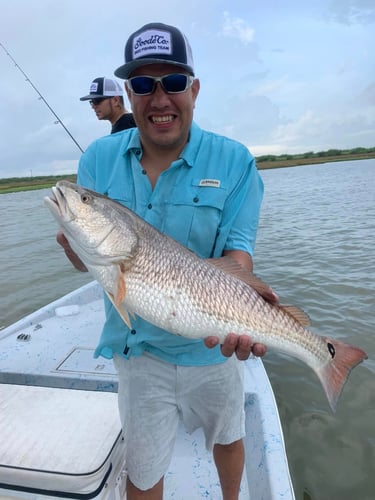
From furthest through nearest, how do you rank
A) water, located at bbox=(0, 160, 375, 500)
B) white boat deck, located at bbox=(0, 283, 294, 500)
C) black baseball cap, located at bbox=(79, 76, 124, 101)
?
black baseball cap, located at bbox=(79, 76, 124, 101) → water, located at bbox=(0, 160, 375, 500) → white boat deck, located at bbox=(0, 283, 294, 500)

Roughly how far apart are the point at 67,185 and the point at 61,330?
3386 mm

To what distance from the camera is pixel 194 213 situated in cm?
245

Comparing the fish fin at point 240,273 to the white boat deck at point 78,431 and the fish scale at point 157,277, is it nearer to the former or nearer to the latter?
the fish scale at point 157,277

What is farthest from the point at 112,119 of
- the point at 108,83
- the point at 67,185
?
the point at 67,185

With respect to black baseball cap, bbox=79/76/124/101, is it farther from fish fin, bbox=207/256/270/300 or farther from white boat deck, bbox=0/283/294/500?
fish fin, bbox=207/256/270/300

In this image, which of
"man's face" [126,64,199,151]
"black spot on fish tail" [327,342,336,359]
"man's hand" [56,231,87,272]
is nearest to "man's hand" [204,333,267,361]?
"black spot on fish tail" [327,342,336,359]

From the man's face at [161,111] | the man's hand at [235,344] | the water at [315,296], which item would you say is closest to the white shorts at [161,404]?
the man's hand at [235,344]

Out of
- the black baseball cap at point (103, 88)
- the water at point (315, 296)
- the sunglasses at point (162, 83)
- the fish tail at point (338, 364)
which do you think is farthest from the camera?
the black baseball cap at point (103, 88)

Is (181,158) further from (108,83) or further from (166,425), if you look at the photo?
(108,83)

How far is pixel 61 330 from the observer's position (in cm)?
523

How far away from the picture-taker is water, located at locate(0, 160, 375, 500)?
4340 millimetres

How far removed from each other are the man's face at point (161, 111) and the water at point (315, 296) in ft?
11.5

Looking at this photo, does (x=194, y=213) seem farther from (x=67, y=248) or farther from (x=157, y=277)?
(x=67, y=248)

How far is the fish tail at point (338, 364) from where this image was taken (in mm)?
2480
